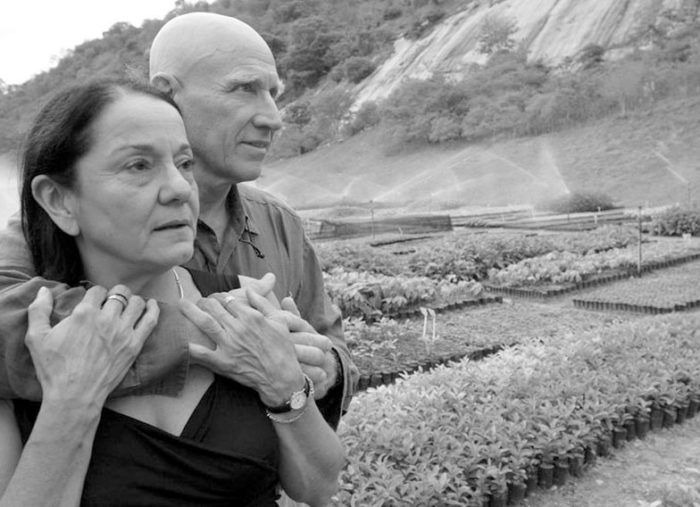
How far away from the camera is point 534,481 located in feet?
Answer: 13.2

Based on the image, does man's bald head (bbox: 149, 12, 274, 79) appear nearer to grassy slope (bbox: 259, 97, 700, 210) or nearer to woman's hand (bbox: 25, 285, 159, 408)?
woman's hand (bbox: 25, 285, 159, 408)

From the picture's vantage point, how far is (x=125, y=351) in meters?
1.35

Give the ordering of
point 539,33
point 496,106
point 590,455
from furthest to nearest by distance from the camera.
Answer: point 539,33, point 496,106, point 590,455

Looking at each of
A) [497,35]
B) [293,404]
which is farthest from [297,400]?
[497,35]

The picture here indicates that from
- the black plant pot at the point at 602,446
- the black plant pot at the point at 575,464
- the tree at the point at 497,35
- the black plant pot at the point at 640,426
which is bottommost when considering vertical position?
the tree at the point at 497,35

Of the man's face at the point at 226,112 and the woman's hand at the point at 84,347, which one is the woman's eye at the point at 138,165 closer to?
→ the woman's hand at the point at 84,347

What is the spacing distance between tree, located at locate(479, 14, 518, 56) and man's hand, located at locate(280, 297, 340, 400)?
52.7 m

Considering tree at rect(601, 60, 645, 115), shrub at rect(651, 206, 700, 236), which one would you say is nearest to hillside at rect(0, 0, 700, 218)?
tree at rect(601, 60, 645, 115)

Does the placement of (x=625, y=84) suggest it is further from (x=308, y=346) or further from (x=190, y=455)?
(x=190, y=455)

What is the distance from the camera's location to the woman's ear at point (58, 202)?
1410 millimetres

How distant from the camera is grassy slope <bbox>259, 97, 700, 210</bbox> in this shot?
2988 centimetres

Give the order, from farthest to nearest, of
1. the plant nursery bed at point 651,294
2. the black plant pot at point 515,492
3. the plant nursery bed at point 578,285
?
the plant nursery bed at point 578,285 → the plant nursery bed at point 651,294 → the black plant pot at point 515,492

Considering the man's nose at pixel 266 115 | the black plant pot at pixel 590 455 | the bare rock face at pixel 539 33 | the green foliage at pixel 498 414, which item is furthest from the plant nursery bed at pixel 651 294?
the bare rock face at pixel 539 33

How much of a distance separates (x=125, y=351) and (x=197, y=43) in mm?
892
